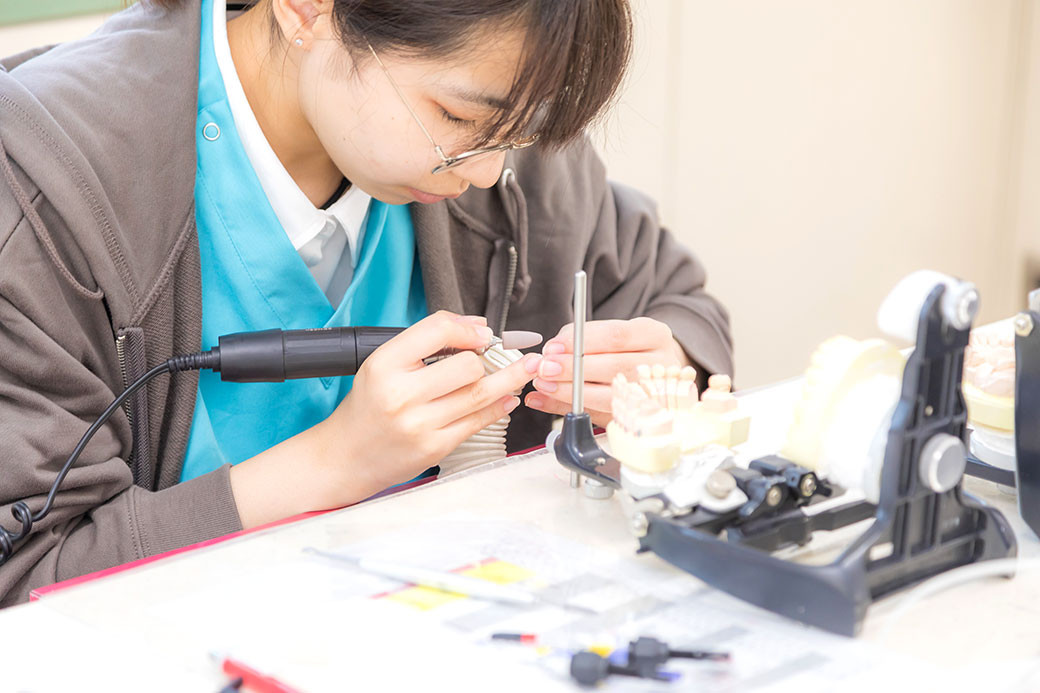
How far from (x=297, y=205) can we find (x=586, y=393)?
31cm

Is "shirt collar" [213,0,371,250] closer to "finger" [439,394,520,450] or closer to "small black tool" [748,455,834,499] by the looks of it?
"finger" [439,394,520,450]

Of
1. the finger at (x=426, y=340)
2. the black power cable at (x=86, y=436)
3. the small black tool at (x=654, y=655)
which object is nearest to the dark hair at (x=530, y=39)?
the finger at (x=426, y=340)

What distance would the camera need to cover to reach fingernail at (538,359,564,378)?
28.4 inches

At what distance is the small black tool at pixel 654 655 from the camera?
0.45 meters

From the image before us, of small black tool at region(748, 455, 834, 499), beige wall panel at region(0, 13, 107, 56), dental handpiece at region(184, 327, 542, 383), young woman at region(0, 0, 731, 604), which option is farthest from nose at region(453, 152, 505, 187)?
beige wall panel at region(0, 13, 107, 56)

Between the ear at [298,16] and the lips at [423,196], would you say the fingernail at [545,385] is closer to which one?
the lips at [423,196]

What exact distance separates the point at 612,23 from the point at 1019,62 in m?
1.82

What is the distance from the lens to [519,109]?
2.39ft

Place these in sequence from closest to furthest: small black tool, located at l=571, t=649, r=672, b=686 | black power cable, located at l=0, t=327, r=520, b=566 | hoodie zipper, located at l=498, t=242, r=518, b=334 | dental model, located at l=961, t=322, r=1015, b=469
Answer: small black tool, located at l=571, t=649, r=672, b=686 → dental model, located at l=961, t=322, r=1015, b=469 → black power cable, located at l=0, t=327, r=520, b=566 → hoodie zipper, located at l=498, t=242, r=518, b=334

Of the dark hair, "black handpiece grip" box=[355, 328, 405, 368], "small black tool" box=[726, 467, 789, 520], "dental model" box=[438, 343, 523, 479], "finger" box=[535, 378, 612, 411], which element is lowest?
"dental model" box=[438, 343, 523, 479]

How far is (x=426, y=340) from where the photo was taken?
71cm

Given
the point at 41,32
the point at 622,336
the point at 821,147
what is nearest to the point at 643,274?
the point at 622,336

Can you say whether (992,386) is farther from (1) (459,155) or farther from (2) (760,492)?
(1) (459,155)

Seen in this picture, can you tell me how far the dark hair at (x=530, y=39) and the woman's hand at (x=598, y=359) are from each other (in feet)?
0.52
